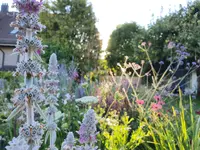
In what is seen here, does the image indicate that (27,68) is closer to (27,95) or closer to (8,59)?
(27,95)

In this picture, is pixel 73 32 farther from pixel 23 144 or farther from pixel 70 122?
pixel 23 144

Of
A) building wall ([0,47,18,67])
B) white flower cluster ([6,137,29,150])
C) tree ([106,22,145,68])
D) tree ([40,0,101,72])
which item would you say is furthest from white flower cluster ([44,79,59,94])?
tree ([106,22,145,68])

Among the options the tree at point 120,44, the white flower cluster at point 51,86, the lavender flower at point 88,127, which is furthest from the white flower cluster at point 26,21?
the tree at point 120,44

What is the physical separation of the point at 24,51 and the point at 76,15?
63.4 ft

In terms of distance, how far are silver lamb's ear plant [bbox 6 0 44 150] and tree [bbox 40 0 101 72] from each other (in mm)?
16750

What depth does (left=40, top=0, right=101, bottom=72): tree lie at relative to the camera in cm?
1855

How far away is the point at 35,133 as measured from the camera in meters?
1.00

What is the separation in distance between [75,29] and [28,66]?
18.6m

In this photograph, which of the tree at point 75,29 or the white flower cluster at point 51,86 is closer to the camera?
the white flower cluster at point 51,86

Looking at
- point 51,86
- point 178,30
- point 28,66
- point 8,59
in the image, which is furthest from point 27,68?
point 8,59

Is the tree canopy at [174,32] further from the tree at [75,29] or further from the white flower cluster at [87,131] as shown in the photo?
the white flower cluster at [87,131]

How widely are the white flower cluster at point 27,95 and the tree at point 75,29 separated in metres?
16.8

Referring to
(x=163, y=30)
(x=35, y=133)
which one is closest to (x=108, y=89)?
(x=35, y=133)

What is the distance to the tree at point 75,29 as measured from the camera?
1855cm
